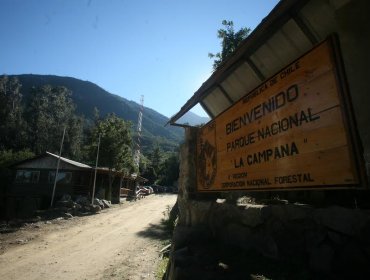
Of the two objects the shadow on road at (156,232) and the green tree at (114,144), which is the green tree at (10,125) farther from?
the shadow on road at (156,232)

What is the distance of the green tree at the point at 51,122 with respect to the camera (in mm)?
63688

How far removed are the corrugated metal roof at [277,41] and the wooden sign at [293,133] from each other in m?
A: 0.63

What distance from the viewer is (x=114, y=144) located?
37.2m

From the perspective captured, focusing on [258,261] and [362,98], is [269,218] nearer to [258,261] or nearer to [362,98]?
[258,261]

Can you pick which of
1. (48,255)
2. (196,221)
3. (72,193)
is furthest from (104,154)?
(196,221)

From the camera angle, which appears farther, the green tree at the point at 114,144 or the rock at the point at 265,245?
the green tree at the point at 114,144

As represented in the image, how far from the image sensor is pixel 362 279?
9.13 ft

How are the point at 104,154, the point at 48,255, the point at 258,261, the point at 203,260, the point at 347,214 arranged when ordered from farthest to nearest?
the point at 104,154 < the point at 48,255 < the point at 203,260 < the point at 258,261 < the point at 347,214

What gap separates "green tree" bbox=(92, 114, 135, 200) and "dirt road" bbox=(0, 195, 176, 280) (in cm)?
1832

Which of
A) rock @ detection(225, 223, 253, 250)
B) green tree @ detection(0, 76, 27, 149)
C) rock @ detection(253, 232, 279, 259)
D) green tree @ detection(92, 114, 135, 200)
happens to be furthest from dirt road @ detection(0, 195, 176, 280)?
green tree @ detection(0, 76, 27, 149)

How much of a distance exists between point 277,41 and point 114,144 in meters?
34.2

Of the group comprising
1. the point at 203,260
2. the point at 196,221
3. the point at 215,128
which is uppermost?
the point at 215,128

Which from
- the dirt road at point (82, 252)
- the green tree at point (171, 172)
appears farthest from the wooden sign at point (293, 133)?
the green tree at point (171, 172)

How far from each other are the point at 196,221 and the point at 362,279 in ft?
12.3
